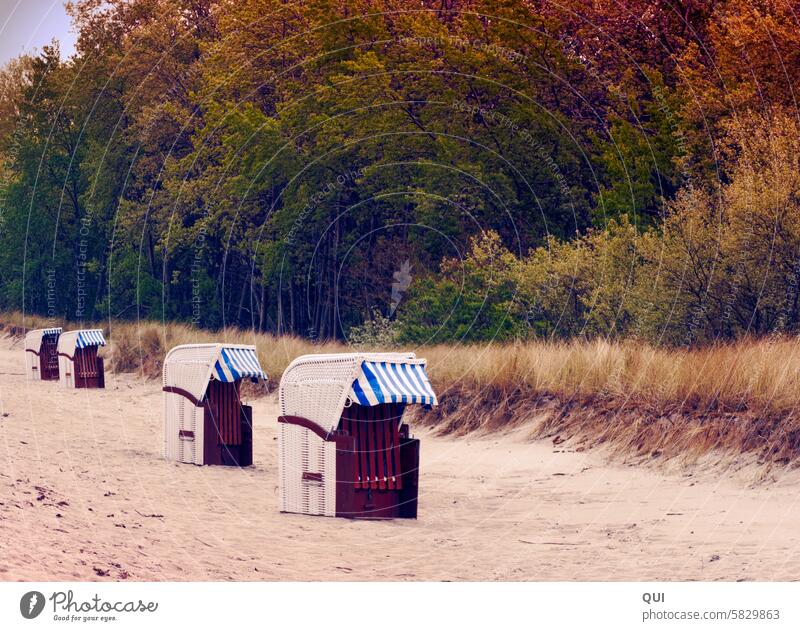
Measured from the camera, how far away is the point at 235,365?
1748 cm

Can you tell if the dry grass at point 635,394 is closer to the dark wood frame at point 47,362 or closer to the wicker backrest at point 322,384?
the wicker backrest at point 322,384

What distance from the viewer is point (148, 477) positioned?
52.7ft

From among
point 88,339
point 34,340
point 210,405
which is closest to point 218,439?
point 210,405

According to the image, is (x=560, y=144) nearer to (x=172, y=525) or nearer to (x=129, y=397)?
(x=129, y=397)

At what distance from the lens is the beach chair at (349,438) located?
1313cm

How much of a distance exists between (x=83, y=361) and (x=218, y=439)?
14.3 meters

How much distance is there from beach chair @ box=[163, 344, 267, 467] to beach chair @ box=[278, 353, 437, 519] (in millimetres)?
3522

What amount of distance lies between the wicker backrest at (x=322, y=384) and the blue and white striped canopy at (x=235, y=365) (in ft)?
11.0

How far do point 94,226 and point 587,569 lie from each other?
181 feet

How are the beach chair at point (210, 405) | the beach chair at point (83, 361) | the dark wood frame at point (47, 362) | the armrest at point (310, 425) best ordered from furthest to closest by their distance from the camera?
the dark wood frame at point (47, 362)
the beach chair at point (83, 361)
the beach chair at point (210, 405)
the armrest at point (310, 425)

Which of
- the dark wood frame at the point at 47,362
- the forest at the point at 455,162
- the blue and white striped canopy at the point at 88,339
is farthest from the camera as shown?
the dark wood frame at the point at 47,362

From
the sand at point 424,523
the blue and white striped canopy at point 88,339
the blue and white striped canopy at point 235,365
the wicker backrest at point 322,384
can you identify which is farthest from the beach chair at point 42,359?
the wicker backrest at point 322,384

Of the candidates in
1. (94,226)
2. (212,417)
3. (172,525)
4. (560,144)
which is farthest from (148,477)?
(94,226)

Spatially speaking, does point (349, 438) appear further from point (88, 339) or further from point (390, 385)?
point (88, 339)
